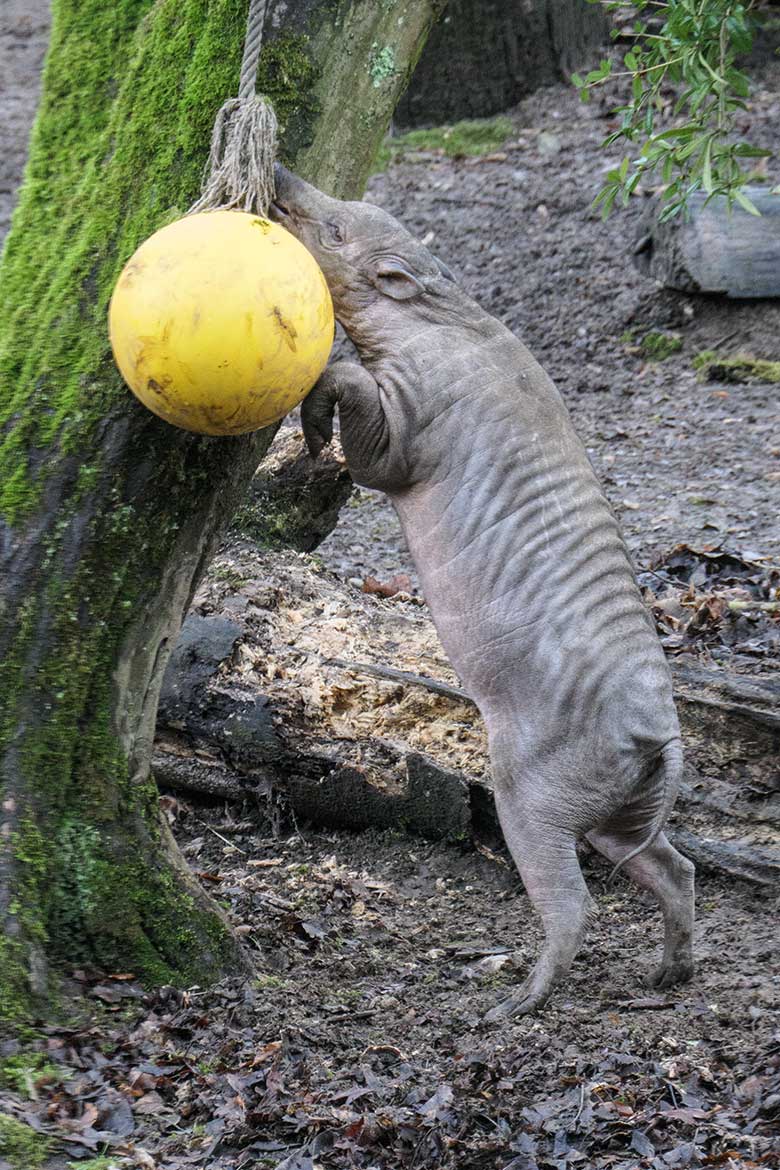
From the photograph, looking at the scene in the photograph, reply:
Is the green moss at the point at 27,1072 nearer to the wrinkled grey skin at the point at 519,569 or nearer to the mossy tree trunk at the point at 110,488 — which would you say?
the mossy tree trunk at the point at 110,488

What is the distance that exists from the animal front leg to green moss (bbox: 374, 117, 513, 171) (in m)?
9.09

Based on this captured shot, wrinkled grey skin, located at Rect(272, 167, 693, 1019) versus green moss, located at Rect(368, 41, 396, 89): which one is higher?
green moss, located at Rect(368, 41, 396, 89)

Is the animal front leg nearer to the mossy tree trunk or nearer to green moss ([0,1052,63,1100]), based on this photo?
the mossy tree trunk

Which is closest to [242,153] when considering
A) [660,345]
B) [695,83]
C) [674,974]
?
[695,83]

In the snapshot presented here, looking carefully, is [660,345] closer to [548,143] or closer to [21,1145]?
[548,143]

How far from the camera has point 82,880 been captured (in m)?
3.62

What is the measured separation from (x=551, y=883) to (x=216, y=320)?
2131 millimetres

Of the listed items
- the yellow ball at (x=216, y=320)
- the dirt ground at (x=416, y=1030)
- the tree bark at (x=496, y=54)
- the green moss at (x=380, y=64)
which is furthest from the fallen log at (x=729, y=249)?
the yellow ball at (x=216, y=320)

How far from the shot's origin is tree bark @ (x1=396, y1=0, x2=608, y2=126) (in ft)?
42.2

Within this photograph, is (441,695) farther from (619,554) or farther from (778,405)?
(778,405)

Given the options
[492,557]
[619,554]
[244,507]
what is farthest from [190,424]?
[244,507]

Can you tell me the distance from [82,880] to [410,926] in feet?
4.68

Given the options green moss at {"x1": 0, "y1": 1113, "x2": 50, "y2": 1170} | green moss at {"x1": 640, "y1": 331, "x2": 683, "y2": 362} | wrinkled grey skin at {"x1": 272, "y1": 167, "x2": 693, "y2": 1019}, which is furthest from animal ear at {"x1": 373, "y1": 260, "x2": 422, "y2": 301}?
green moss at {"x1": 640, "y1": 331, "x2": 683, "y2": 362}

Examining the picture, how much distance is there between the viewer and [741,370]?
30.7ft
